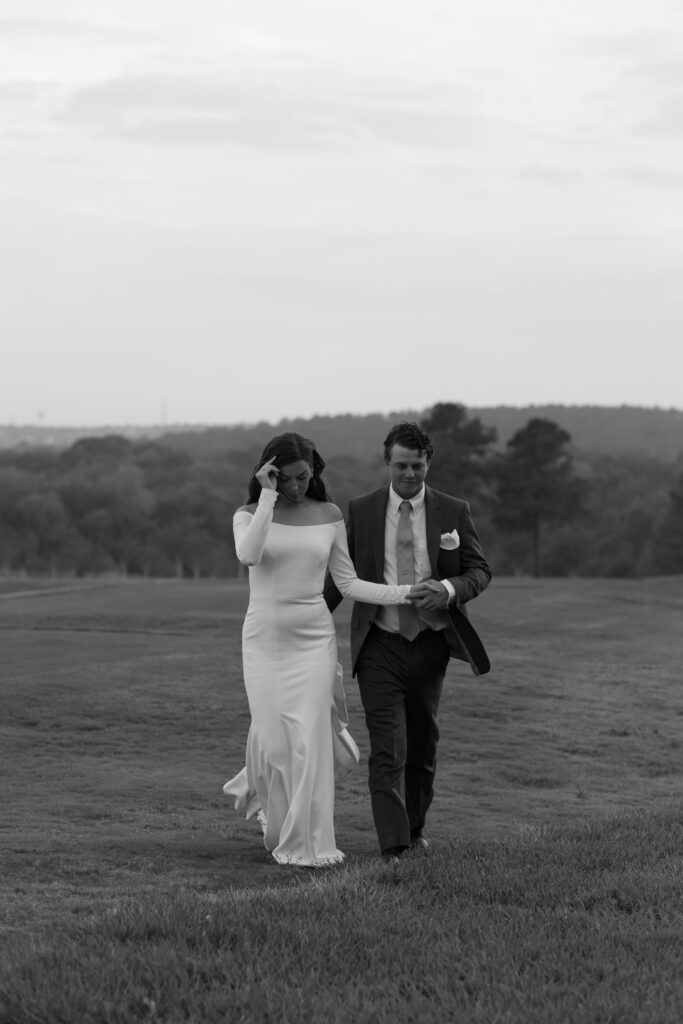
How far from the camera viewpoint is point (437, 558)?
787 cm

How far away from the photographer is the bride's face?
7621mm

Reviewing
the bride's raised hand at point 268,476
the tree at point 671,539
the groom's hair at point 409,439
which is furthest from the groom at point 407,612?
the tree at point 671,539

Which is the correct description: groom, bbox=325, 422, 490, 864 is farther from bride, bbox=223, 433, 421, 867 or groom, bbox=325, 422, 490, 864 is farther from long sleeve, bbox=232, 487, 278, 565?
long sleeve, bbox=232, 487, 278, 565

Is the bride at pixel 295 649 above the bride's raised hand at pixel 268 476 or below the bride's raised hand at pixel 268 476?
below

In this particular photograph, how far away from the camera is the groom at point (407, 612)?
304 inches

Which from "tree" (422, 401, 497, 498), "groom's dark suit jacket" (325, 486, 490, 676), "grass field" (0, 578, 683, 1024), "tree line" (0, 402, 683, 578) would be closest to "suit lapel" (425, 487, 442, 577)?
"groom's dark suit jacket" (325, 486, 490, 676)

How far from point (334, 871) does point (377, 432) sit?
97071 mm

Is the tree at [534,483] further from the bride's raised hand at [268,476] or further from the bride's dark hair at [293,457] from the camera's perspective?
the bride's raised hand at [268,476]

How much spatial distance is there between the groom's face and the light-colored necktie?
11 centimetres

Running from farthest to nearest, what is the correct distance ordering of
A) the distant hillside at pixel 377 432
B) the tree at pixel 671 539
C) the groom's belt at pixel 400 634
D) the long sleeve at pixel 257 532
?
1. the distant hillside at pixel 377 432
2. the tree at pixel 671 539
3. the groom's belt at pixel 400 634
4. the long sleeve at pixel 257 532

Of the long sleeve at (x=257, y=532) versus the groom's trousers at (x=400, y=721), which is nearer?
the long sleeve at (x=257, y=532)

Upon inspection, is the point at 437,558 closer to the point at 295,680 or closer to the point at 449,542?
the point at 449,542

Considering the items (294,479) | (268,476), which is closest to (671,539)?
(294,479)

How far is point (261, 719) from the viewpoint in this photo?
781 cm
